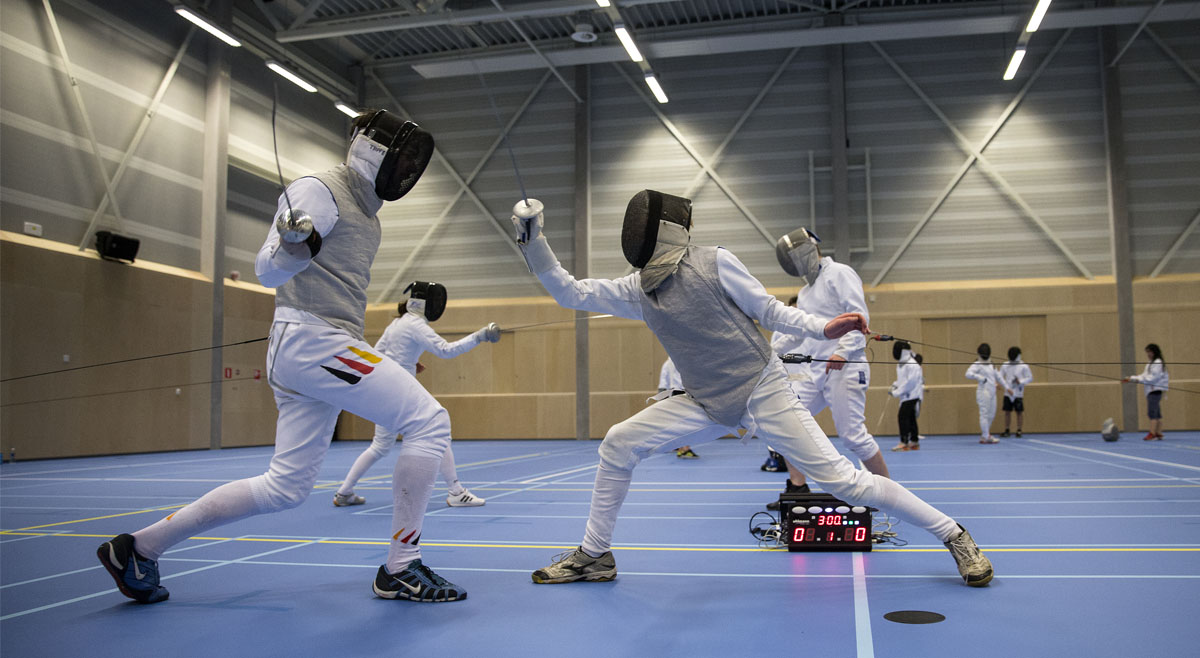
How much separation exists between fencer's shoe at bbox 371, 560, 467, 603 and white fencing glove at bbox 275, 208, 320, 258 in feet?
4.37

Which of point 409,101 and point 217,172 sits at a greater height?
point 409,101

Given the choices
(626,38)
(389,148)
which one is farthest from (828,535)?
(626,38)

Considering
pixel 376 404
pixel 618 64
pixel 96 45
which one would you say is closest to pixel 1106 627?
pixel 376 404

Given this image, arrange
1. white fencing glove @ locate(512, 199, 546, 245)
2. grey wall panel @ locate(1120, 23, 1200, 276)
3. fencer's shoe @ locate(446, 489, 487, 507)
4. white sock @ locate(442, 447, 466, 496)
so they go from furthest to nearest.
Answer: grey wall panel @ locate(1120, 23, 1200, 276)
fencer's shoe @ locate(446, 489, 487, 507)
white sock @ locate(442, 447, 466, 496)
white fencing glove @ locate(512, 199, 546, 245)

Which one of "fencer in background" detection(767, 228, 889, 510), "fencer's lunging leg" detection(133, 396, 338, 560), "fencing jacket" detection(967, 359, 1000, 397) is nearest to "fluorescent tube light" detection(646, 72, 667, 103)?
"fencing jacket" detection(967, 359, 1000, 397)

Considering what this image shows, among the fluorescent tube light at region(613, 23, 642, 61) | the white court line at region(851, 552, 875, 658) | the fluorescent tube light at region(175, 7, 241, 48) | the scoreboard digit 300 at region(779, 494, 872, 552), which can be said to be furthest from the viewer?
the fluorescent tube light at region(613, 23, 642, 61)

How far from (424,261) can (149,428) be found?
7.00m

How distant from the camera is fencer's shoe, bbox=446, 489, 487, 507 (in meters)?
6.20

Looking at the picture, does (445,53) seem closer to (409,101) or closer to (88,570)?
(409,101)

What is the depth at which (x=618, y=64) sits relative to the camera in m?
17.7

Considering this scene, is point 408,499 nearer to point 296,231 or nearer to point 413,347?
point 296,231

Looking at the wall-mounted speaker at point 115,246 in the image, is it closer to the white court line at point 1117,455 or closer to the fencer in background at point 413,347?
the fencer in background at point 413,347

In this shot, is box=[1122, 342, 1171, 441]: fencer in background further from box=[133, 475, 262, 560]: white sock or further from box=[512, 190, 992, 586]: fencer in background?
box=[133, 475, 262, 560]: white sock

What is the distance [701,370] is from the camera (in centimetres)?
354
